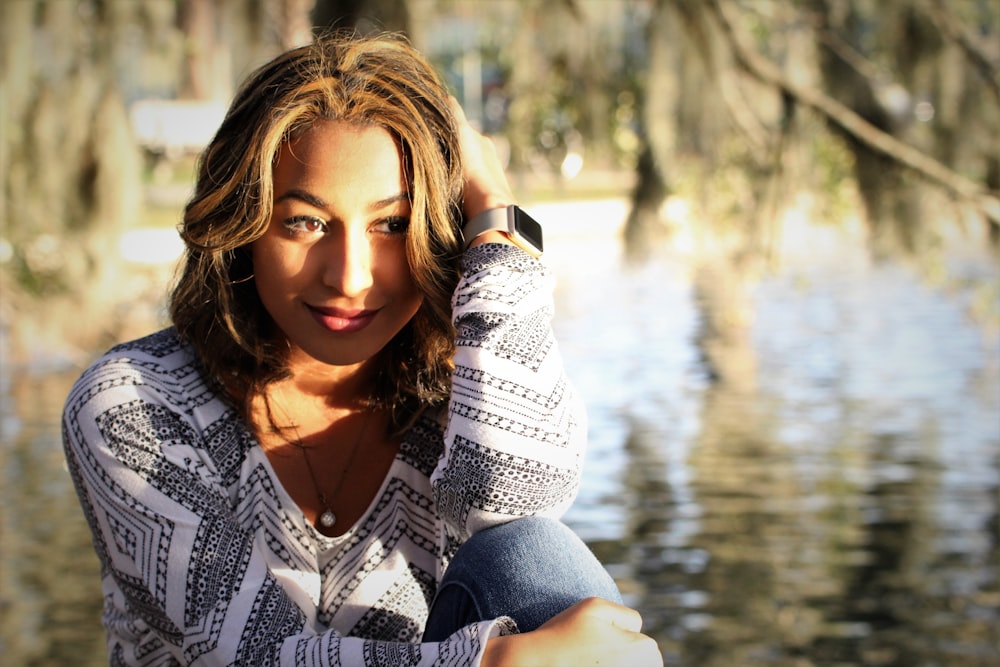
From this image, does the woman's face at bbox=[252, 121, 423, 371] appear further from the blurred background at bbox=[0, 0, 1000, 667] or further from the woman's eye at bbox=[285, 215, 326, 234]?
the blurred background at bbox=[0, 0, 1000, 667]

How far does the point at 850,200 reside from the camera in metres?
6.54

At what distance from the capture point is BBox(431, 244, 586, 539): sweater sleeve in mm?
1682

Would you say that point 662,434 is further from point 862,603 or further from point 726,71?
point 862,603

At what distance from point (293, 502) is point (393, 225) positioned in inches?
14.8

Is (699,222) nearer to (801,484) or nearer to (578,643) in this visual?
(801,484)

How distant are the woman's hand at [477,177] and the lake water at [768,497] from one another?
1917mm

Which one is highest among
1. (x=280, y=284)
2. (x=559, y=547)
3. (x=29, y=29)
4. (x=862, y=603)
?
(x=29, y=29)

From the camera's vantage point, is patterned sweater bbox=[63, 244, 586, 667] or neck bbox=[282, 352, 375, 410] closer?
patterned sweater bbox=[63, 244, 586, 667]

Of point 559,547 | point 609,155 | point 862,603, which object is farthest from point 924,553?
point 559,547

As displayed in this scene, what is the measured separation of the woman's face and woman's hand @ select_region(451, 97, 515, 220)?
0.13 m

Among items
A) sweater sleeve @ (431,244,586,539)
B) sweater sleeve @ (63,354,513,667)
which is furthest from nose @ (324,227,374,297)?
sweater sleeve @ (63,354,513,667)

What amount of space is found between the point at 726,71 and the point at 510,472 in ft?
11.0

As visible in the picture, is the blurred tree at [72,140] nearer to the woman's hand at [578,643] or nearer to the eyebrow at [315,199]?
the eyebrow at [315,199]

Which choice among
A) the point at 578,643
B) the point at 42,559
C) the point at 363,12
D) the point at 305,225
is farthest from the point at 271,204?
the point at 42,559
